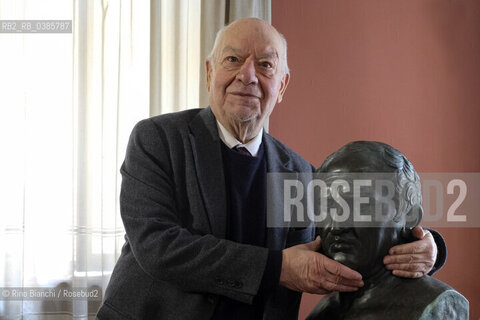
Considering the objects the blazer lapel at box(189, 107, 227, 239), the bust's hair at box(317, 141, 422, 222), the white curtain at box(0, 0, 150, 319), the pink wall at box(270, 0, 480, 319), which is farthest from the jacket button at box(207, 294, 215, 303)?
the pink wall at box(270, 0, 480, 319)

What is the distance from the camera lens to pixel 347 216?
1.12 meters

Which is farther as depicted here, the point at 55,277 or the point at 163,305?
the point at 55,277

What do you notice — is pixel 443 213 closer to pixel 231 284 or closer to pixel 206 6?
pixel 206 6

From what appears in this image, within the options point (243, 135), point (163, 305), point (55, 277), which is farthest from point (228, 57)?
point (55, 277)

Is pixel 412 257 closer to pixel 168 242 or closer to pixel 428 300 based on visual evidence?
pixel 428 300

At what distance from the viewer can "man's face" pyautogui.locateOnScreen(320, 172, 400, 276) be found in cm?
111

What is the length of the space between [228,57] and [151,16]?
1.15 meters

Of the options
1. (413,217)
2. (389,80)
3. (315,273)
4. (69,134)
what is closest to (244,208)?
(315,273)

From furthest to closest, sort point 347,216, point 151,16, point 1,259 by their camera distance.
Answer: point 151,16 → point 1,259 → point 347,216

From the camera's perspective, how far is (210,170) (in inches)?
54.3

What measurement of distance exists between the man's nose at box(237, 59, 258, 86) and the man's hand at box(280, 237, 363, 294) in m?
0.49

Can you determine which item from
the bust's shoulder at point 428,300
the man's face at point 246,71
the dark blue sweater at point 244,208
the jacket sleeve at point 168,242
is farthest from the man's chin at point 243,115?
the bust's shoulder at point 428,300

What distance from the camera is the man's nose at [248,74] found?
1385 millimetres

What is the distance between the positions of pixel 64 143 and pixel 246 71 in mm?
1298
